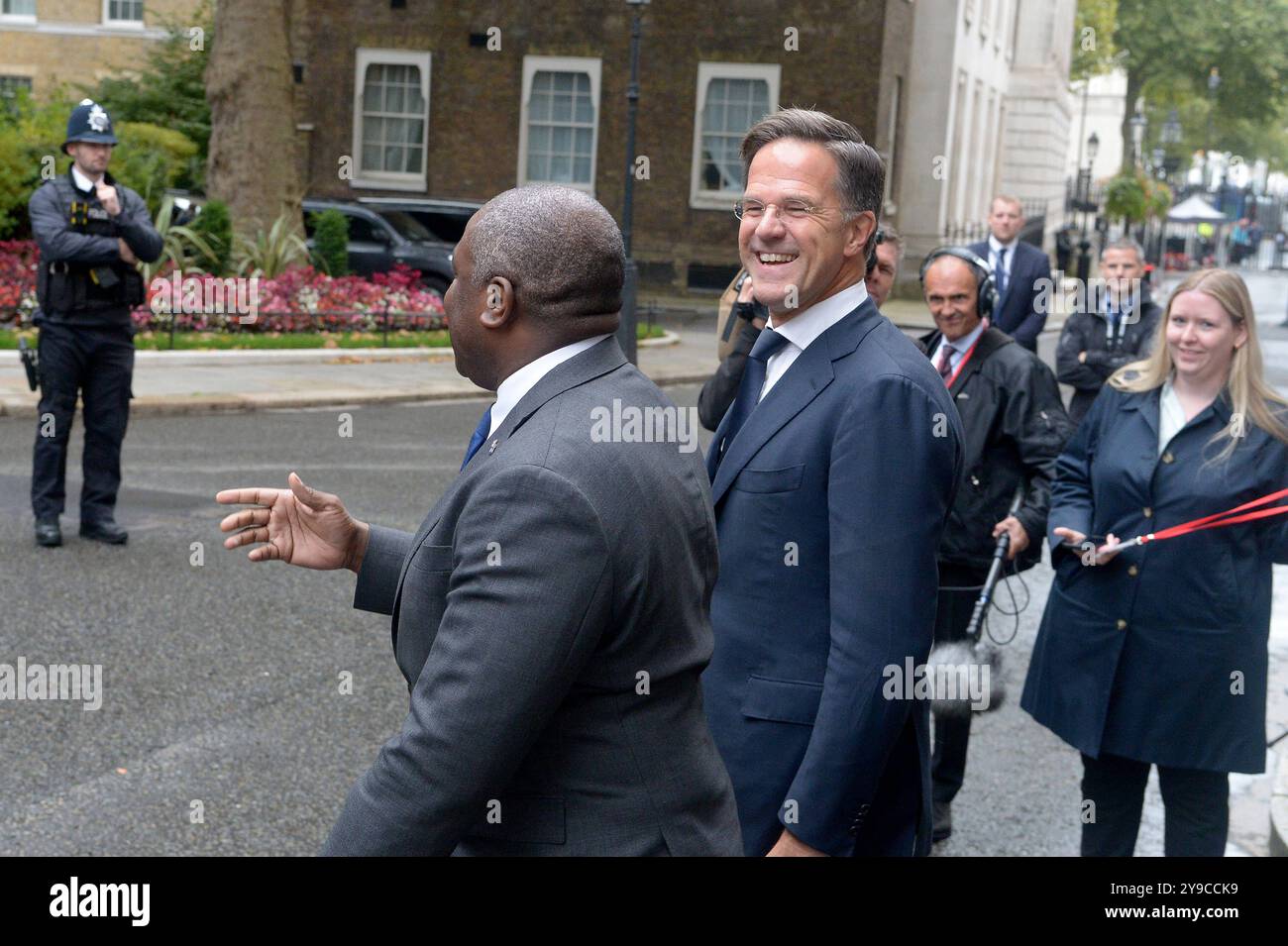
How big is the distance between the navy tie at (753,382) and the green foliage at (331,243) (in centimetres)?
1900

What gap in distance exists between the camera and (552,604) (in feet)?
7.14

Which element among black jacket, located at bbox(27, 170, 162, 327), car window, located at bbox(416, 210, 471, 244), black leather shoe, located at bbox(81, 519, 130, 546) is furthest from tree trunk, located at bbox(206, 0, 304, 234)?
black leather shoe, located at bbox(81, 519, 130, 546)

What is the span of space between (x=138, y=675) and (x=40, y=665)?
0.40 meters

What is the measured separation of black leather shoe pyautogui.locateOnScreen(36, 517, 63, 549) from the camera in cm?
876

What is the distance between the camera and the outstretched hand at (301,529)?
2844 mm

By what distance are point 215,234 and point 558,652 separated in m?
18.8

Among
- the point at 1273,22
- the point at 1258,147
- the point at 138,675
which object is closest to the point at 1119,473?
the point at 138,675

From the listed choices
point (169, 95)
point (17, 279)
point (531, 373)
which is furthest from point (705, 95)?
point (531, 373)

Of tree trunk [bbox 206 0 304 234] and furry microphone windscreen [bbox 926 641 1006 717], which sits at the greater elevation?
tree trunk [bbox 206 0 304 234]

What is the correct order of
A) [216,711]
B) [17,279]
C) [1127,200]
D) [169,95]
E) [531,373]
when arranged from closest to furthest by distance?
[531,373]
[216,711]
[17,279]
[169,95]
[1127,200]

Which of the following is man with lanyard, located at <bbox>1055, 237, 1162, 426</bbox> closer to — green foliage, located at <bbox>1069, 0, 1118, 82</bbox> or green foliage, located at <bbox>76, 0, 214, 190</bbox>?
green foliage, located at <bbox>76, 0, 214, 190</bbox>

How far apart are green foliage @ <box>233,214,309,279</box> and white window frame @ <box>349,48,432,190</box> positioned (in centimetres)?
1205

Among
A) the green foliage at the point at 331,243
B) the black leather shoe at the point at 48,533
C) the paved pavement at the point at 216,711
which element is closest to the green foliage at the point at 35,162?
the green foliage at the point at 331,243

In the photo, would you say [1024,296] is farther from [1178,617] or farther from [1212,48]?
[1212,48]
